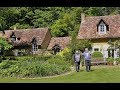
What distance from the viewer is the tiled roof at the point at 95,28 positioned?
1815 inches

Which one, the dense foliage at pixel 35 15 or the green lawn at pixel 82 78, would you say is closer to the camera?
the green lawn at pixel 82 78

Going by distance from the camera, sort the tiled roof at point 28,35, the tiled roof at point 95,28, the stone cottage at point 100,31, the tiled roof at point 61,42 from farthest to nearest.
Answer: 1. the tiled roof at point 28,35
2. the tiled roof at point 61,42
3. the tiled roof at point 95,28
4. the stone cottage at point 100,31

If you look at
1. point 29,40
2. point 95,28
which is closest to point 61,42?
point 29,40

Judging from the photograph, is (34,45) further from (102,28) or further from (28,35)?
(102,28)

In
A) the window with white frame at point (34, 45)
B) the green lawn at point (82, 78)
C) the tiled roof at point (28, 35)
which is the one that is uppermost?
the tiled roof at point (28, 35)

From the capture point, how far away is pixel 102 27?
47625 millimetres

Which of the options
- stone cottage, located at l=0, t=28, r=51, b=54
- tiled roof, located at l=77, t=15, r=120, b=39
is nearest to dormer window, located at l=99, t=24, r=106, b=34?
tiled roof, located at l=77, t=15, r=120, b=39

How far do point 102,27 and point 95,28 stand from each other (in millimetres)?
885

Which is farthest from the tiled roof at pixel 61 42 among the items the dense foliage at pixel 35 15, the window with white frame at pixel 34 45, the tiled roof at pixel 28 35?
the dense foliage at pixel 35 15

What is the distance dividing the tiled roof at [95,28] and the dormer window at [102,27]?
404 millimetres

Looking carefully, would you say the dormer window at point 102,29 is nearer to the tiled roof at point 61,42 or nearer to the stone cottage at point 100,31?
the stone cottage at point 100,31

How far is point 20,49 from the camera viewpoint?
5788 cm
